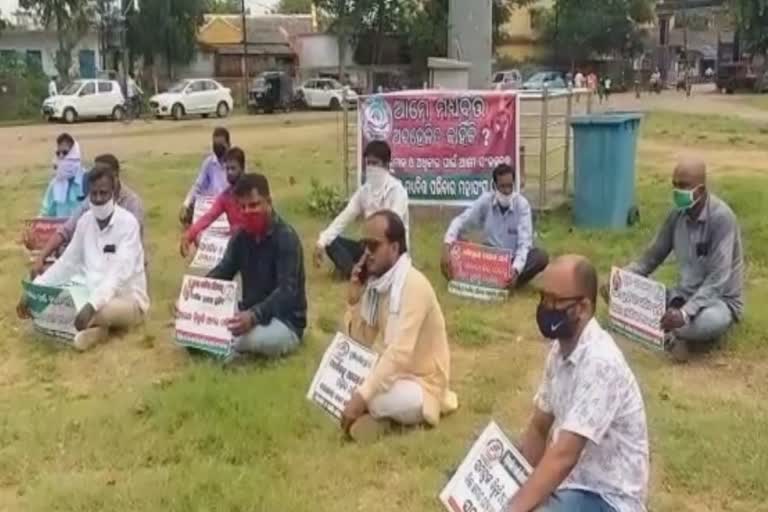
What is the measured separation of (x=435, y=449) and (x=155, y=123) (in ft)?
107

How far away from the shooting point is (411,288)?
204 inches

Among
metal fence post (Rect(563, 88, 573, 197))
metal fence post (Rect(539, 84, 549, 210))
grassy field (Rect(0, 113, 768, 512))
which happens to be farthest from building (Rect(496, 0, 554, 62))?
grassy field (Rect(0, 113, 768, 512))

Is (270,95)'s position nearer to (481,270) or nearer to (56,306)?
(481,270)

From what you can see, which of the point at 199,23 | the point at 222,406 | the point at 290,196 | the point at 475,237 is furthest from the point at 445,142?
the point at 199,23

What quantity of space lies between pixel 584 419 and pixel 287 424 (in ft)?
7.88

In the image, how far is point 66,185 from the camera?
949cm

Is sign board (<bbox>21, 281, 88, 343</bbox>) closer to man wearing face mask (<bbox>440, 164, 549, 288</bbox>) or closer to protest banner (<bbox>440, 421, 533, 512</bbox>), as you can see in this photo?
man wearing face mask (<bbox>440, 164, 549, 288</bbox>)

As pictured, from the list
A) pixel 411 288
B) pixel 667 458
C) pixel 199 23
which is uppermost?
pixel 199 23

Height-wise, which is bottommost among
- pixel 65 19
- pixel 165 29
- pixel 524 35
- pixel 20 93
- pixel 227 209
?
pixel 227 209

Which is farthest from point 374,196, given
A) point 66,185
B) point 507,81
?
A: point 507,81

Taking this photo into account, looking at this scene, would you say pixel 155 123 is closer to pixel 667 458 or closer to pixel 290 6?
pixel 667 458

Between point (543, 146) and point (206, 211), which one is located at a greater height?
point (543, 146)

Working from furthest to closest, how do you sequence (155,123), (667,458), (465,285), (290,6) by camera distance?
(290,6) < (155,123) < (465,285) < (667,458)

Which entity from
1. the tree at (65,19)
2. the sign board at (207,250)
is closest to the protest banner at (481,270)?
the sign board at (207,250)
